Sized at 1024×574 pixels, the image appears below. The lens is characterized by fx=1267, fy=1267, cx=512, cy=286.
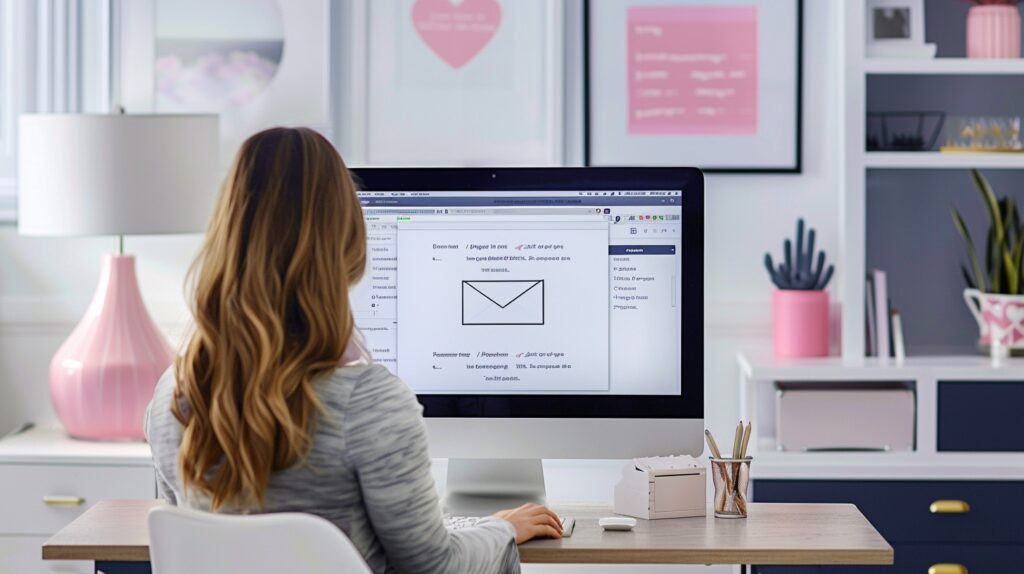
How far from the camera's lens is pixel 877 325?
2771 millimetres

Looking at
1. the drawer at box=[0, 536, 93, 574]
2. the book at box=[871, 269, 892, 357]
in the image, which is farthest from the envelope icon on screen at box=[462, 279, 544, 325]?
the drawer at box=[0, 536, 93, 574]

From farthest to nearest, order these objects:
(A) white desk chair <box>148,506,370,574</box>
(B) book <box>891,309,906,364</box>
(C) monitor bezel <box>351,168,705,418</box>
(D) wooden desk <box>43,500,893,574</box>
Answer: (B) book <box>891,309,906,364</box>
(C) monitor bezel <box>351,168,705,418</box>
(D) wooden desk <box>43,500,893,574</box>
(A) white desk chair <box>148,506,370,574</box>

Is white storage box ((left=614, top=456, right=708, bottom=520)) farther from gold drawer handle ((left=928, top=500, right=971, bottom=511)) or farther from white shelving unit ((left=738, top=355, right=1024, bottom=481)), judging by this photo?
gold drawer handle ((left=928, top=500, right=971, bottom=511))

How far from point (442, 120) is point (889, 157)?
39.7 inches

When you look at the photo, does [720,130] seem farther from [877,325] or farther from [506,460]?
[506,460]

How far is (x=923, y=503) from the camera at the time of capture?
2535 millimetres

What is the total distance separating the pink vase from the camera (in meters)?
2.78

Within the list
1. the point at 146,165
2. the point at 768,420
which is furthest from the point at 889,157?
the point at 146,165

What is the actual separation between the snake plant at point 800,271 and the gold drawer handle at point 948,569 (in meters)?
0.65

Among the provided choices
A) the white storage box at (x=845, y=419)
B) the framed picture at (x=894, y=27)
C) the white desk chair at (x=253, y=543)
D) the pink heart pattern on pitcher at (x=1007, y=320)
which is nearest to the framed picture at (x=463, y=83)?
the framed picture at (x=894, y=27)

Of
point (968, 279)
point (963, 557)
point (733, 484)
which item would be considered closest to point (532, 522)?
point (733, 484)

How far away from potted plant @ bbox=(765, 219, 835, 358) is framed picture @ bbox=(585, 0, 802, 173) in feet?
0.81

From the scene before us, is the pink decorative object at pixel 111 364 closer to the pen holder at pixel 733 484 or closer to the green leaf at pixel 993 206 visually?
the pen holder at pixel 733 484

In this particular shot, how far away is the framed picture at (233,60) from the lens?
296 cm
